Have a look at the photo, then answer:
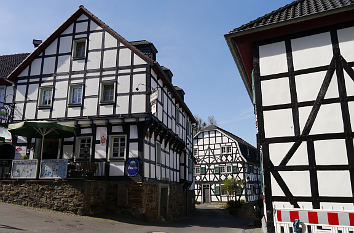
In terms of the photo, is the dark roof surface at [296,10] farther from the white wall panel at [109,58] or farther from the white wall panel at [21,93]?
the white wall panel at [21,93]

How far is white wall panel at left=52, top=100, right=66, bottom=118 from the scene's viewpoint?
1694 cm

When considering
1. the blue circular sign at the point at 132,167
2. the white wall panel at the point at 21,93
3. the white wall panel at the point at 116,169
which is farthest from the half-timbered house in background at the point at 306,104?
the white wall panel at the point at 21,93

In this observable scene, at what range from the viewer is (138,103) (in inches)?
622

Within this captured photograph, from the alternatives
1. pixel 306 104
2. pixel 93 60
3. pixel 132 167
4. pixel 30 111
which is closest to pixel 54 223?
pixel 132 167

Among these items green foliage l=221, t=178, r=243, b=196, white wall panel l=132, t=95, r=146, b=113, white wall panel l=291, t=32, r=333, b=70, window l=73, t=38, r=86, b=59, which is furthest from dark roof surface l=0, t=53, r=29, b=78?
Answer: green foliage l=221, t=178, r=243, b=196

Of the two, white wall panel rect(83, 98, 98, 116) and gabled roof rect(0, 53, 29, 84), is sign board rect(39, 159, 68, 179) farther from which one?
gabled roof rect(0, 53, 29, 84)

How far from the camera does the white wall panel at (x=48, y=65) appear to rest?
58.4 feet

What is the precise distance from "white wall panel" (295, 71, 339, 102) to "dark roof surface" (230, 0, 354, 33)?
1769 mm

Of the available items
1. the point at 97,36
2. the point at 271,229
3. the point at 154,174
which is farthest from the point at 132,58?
the point at 271,229

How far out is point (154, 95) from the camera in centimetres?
1510

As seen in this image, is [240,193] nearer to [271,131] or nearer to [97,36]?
[97,36]

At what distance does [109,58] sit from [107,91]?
6.22 ft

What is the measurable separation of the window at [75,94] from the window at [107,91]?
139cm

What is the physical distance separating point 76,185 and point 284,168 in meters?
9.30
